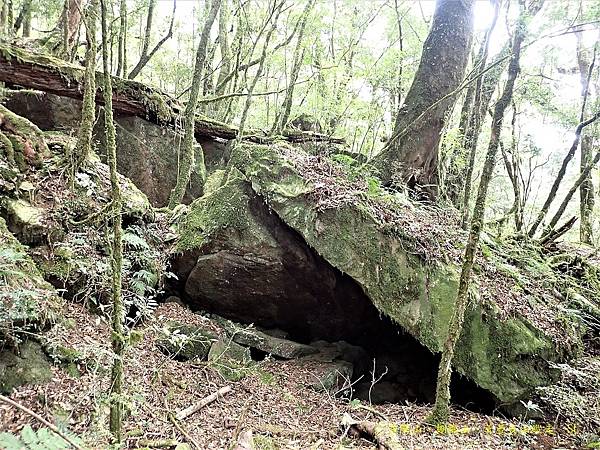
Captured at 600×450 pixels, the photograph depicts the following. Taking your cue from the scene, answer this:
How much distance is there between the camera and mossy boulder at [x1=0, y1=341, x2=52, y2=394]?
11.9 ft

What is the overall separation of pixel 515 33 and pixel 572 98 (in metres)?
6.76

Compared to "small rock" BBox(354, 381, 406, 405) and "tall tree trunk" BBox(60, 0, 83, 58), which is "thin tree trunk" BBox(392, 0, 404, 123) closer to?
"small rock" BBox(354, 381, 406, 405)

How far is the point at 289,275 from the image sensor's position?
7.28m

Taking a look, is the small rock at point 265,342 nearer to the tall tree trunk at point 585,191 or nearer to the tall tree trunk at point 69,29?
the tall tree trunk at point 69,29

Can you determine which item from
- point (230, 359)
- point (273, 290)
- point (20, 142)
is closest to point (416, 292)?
point (273, 290)

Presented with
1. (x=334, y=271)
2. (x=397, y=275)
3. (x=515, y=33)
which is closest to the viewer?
(x=515, y=33)

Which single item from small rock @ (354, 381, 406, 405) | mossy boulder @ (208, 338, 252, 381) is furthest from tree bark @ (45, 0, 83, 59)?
small rock @ (354, 381, 406, 405)

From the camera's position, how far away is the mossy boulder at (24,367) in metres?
3.61

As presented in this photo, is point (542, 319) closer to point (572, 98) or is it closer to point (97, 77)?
point (572, 98)

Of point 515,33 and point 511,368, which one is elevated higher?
point 515,33

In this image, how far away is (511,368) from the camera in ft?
18.8

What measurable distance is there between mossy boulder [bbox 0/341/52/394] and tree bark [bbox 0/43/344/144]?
19.1 ft

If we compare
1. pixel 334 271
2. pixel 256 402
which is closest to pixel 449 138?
pixel 334 271

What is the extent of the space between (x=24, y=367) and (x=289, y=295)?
438 centimetres
